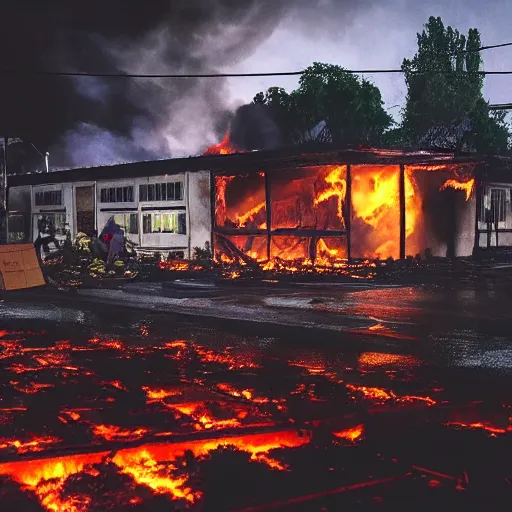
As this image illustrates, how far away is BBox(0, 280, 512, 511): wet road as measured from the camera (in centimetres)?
390

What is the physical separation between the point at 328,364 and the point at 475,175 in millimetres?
16777

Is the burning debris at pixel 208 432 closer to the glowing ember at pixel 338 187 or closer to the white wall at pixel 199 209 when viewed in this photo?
the glowing ember at pixel 338 187

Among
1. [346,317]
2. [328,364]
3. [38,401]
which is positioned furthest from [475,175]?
[38,401]

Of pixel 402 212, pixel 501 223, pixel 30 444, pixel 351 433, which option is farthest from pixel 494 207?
pixel 30 444

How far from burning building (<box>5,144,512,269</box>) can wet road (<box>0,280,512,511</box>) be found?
10066 millimetres

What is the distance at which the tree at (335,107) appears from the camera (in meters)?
59.4

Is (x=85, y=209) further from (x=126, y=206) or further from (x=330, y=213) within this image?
(x=330, y=213)

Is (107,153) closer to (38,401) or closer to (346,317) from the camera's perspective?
(346,317)

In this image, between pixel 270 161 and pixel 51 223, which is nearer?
pixel 270 161

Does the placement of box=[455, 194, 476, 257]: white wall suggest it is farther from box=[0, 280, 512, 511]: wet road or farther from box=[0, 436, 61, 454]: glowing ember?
box=[0, 436, 61, 454]: glowing ember

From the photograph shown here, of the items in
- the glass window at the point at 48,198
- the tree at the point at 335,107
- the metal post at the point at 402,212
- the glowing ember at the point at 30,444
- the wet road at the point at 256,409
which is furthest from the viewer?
the tree at the point at 335,107

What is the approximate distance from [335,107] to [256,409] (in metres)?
56.7

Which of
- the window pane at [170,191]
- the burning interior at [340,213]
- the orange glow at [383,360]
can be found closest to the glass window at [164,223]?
the window pane at [170,191]

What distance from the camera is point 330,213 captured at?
70.6 ft
